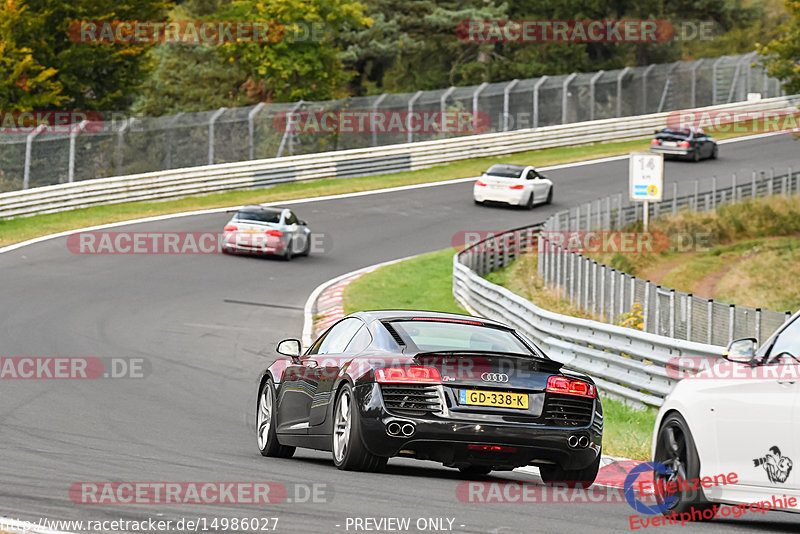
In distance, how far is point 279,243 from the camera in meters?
31.3

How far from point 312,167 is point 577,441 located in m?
36.0

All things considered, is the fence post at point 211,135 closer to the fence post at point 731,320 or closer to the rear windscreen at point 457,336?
the fence post at point 731,320

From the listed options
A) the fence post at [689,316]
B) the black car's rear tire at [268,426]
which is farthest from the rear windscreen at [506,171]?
the black car's rear tire at [268,426]

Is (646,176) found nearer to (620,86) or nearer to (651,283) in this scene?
(651,283)

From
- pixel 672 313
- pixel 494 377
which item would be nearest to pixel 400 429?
pixel 494 377

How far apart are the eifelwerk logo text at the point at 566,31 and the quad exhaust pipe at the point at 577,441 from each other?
56113mm

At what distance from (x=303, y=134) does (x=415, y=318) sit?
3564 cm

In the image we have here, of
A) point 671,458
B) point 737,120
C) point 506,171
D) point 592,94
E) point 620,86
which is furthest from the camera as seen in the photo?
point 737,120

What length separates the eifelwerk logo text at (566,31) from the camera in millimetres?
64875

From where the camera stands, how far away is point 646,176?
3338cm

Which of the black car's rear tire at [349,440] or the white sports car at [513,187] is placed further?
the white sports car at [513,187]

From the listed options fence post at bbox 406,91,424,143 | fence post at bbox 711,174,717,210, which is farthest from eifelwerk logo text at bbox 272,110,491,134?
fence post at bbox 711,174,717,210

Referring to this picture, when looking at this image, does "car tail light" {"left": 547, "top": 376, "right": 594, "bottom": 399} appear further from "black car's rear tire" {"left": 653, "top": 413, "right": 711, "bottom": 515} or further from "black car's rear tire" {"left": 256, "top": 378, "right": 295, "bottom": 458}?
"black car's rear tire" {"left": 256, "top": 378, "right": 295, "bottom": 458}

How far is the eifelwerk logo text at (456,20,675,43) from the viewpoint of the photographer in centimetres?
6488
